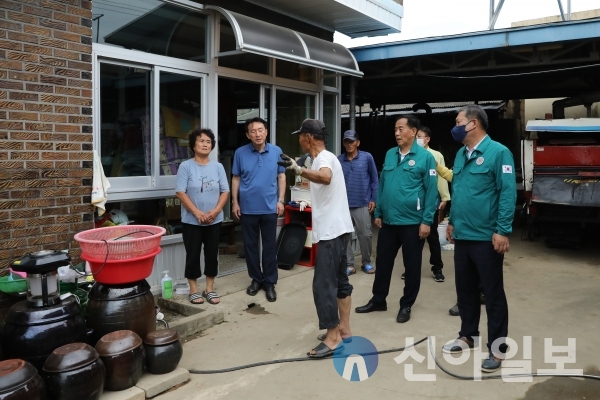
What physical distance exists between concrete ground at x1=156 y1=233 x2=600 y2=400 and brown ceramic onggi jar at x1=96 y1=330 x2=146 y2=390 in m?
0.27

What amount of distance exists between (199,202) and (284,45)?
2.29m

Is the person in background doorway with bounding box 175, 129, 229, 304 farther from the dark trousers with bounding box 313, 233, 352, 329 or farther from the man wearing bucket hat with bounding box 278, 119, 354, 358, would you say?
the dark trousers with bounding box 313, 233, 352, 329

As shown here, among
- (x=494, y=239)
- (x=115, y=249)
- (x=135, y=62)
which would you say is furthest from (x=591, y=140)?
(x=115, y=249)

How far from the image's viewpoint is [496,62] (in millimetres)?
8609

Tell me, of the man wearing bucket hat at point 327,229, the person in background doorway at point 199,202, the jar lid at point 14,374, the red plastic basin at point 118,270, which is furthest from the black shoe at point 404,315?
the jar lid at point 14,374

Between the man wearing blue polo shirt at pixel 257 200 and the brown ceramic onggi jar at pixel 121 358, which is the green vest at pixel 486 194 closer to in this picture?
the man wearing blue polo shirt at pixel 257 200

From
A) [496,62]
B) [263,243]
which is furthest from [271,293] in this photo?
[496,62]

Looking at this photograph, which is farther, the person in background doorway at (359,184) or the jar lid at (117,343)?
the person in background doorway at (359,184)

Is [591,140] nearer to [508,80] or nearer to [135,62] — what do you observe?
[508,80]

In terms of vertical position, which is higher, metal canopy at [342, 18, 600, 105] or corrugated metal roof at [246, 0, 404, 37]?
corrugated metal roof at [246, 0, 404, 37]

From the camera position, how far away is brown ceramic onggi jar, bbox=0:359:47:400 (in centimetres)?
264

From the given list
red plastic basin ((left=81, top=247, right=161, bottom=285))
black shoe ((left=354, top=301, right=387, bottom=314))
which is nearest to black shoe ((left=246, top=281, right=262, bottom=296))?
black shoe ((left=354, top=301, right=387, bottom=314))

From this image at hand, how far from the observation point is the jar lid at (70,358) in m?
2.94

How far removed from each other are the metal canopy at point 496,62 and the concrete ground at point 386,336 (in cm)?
335
